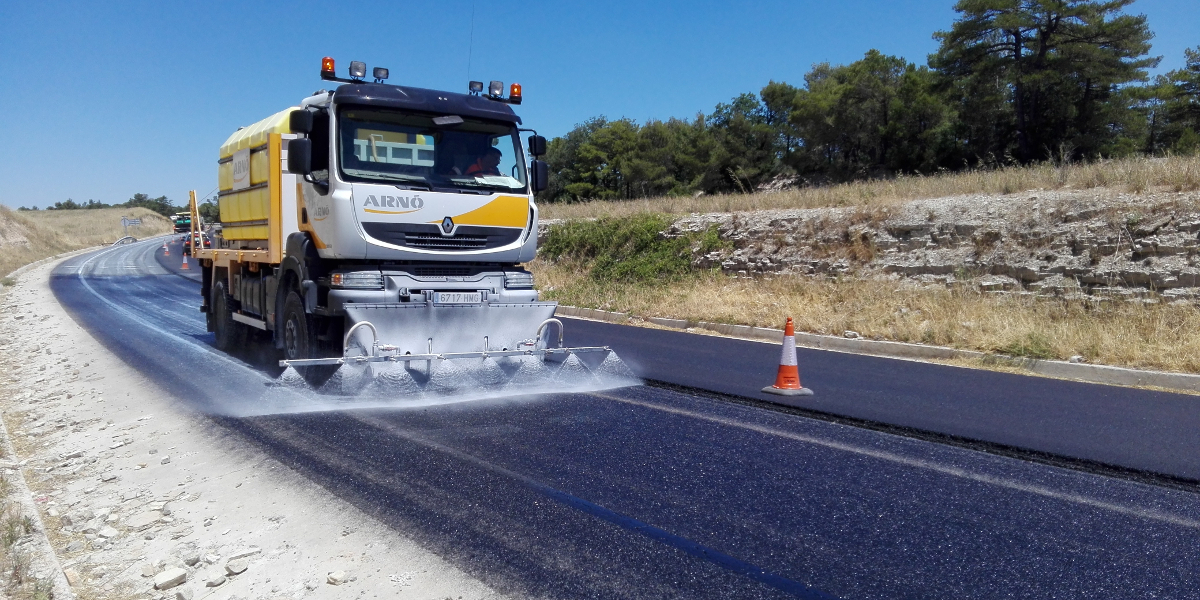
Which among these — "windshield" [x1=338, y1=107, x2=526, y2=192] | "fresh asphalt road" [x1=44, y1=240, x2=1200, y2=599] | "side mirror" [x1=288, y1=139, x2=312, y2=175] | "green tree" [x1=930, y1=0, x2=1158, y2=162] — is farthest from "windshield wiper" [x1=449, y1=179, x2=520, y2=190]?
"green tree" [x1=930, y1=0, x2=1158, y2=162]

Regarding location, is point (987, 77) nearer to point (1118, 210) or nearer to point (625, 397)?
point (1118, 210)

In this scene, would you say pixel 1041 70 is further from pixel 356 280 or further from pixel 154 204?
pixel 154 204

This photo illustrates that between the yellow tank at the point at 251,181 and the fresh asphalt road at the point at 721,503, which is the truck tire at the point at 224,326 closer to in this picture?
the yellow tank at the point at 251,181

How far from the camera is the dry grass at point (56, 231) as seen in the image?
51.3m

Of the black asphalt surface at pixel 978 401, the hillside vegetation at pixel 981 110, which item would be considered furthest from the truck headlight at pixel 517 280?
the hillside vegetation at pixel 981 110

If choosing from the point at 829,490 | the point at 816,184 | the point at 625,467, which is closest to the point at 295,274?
the point at 625,467

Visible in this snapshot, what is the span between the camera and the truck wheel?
8.48m

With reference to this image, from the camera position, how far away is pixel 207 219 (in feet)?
44.8

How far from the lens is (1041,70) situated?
1548 inches

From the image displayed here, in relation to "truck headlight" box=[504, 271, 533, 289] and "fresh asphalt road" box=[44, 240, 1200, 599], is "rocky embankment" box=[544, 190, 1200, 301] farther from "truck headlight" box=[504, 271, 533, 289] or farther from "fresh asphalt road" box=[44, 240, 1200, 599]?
"truck headlight" box=[504, 271, 533, 289]

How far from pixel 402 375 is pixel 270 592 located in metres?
4.09

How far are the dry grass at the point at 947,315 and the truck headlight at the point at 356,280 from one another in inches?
324

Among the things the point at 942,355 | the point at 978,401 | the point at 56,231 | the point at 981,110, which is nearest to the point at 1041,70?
the point at 981,110

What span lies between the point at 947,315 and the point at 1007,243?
3044 mm
